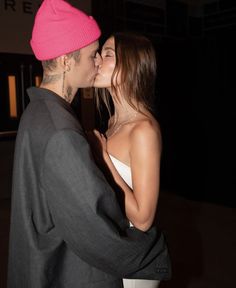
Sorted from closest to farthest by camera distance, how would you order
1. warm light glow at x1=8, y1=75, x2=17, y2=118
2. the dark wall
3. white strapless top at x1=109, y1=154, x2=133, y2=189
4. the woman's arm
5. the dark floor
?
1. the woman's arm
2. white strapless top at x1=109, y1=154, x2=133, y2=189
3. the dark floor
4. the dark wall
5. warm light glow at x1=8, y1=75, x2=17, y2=118

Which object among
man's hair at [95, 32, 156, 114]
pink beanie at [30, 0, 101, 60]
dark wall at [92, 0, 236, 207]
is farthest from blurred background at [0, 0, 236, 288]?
pink beanie at [30, 0, 101, 60]

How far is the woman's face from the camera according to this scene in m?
1.25

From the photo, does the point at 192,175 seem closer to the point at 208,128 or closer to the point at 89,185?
the point at 208,128

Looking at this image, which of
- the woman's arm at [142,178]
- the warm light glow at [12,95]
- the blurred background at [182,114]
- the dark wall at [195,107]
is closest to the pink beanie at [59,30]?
the woman's arm at [142,178]

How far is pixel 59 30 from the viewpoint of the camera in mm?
901

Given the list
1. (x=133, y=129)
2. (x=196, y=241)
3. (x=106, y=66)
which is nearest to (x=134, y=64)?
(x=106, y=66)

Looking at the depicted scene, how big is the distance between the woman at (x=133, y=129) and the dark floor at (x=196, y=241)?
143 centimetres

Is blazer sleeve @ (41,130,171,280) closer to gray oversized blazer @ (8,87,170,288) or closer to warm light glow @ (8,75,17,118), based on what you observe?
gray oversized blazer @ (8,87,170,288)

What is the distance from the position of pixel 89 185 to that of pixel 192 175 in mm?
3763

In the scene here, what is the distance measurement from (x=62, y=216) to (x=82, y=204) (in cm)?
7

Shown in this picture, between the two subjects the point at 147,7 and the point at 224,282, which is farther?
the point at 147,7

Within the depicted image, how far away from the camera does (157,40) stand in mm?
5531

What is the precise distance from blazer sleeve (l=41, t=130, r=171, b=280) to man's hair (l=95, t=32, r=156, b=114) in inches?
20.1

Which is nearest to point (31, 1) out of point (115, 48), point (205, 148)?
point (205, 148)
